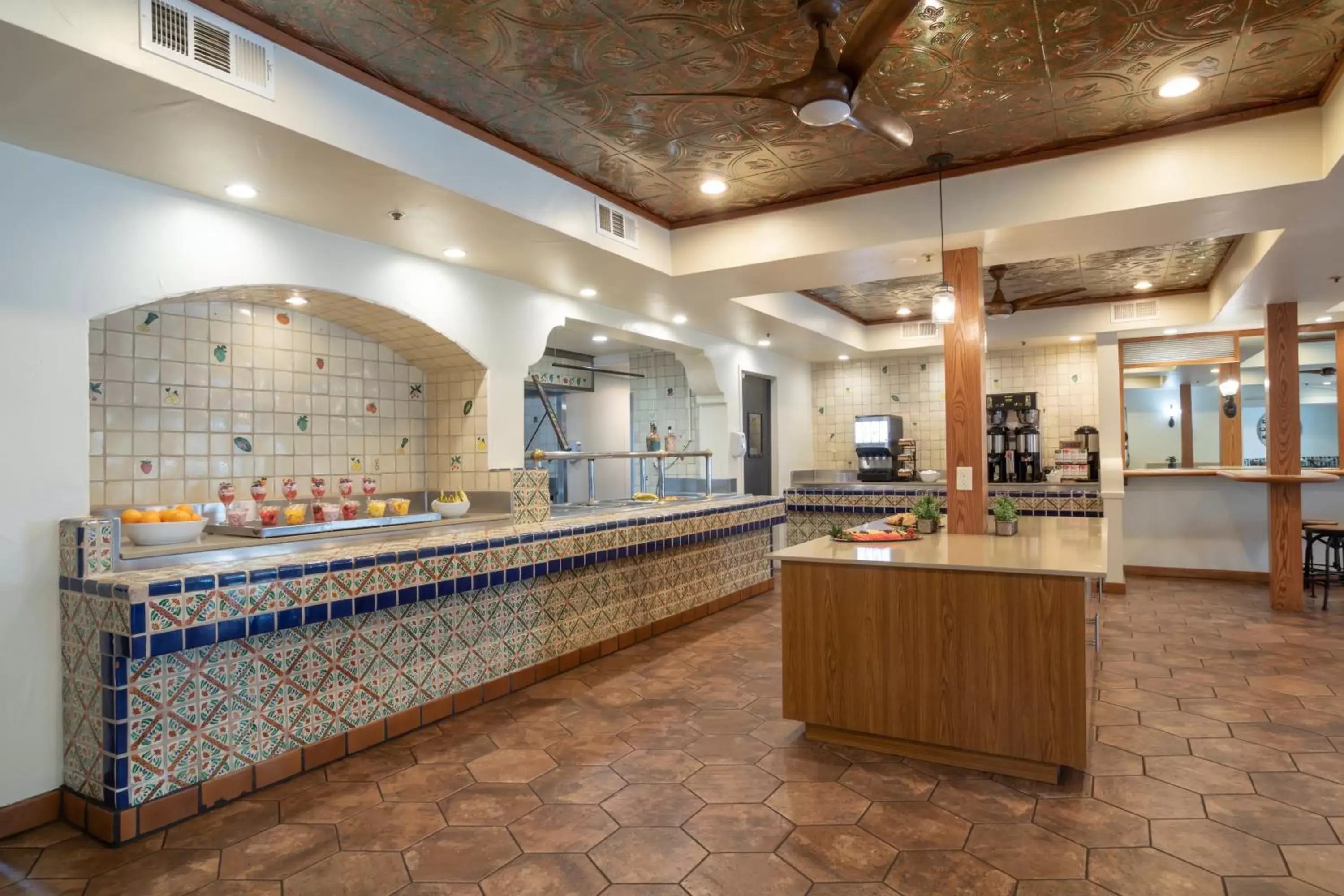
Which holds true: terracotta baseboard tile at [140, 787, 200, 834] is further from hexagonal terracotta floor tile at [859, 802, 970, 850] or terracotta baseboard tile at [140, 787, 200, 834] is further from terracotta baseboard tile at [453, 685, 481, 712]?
hexagonal terracotta floor tile at [859, 802, 970, 850]

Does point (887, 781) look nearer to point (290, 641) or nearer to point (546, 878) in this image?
point (546, 878)

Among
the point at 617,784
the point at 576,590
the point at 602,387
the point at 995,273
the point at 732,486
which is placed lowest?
the point at 617,784

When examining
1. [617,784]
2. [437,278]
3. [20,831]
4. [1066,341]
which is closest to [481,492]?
[437,278]

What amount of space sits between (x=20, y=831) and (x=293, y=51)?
2.99 meters

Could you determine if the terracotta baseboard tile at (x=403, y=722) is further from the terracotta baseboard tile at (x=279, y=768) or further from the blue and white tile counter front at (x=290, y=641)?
the terracotta baseboard tile at (x=279, y=768)

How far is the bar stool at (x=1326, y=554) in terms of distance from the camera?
6.33 m

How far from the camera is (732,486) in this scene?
25.5ft

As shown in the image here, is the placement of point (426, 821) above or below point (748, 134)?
below

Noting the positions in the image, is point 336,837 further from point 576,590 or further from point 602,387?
point 602,387

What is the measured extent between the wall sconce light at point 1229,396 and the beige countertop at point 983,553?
15.0ft

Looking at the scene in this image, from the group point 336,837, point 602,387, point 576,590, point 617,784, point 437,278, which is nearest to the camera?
point 336,837

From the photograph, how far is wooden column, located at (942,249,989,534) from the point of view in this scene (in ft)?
14.2

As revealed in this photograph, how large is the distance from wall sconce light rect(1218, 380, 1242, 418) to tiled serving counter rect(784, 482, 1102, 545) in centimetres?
178

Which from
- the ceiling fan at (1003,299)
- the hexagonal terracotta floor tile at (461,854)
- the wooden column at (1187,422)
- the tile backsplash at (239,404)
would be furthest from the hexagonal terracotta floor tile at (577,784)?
the wooden column at (1187,422)
